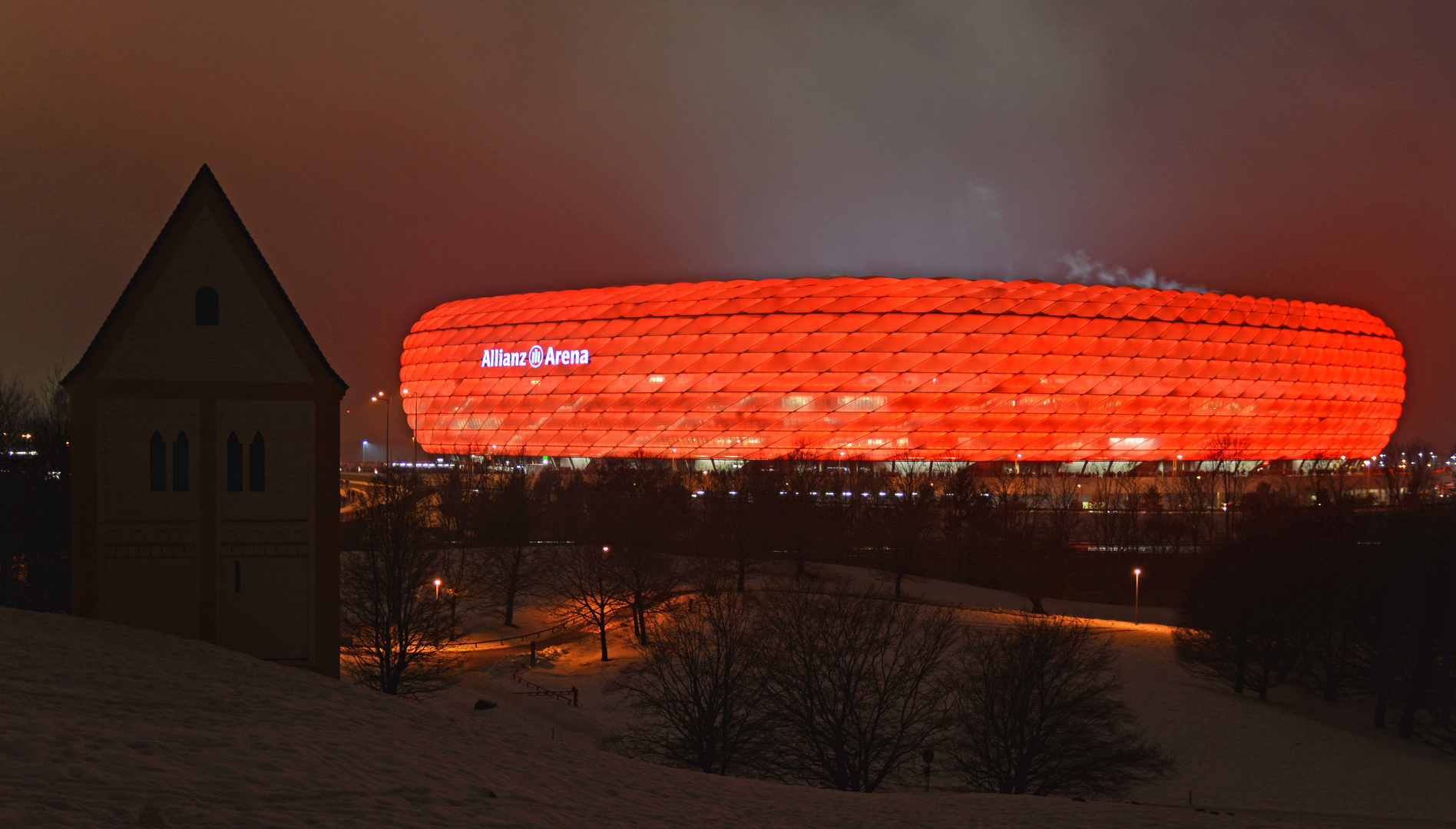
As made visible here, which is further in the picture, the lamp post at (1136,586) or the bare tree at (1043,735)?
the lamp post at (1136,586)

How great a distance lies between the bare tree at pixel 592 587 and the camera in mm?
33750

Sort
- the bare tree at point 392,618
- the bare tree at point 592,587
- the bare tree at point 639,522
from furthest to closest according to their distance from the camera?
the bare tree at point 639,522, the bare tree at point 592,587, the bare tree at point 392,618

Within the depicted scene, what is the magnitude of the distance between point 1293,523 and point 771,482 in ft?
91.4

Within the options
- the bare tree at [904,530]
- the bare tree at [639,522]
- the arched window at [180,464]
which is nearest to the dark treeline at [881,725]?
the arched window at [180,464]

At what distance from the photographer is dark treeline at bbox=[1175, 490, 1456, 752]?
22.8m

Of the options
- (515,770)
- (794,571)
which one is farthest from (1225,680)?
(515,770)

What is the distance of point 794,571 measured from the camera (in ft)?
141

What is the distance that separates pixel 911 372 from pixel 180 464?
2428 inches

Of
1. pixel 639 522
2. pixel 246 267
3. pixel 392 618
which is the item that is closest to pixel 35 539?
pixel 392 618

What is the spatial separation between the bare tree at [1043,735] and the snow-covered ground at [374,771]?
44.3 inches

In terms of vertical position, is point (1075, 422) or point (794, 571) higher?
point (1075, 422)

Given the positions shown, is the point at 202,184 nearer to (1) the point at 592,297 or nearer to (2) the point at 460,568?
(2) the point at 460,568

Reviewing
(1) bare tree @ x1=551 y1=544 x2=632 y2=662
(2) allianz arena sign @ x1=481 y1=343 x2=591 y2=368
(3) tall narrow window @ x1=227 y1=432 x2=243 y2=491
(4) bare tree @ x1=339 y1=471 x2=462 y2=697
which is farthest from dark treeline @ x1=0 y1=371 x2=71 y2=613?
(2) allianz arena sign @ x1=481 y1=343 x2=591 y2=368

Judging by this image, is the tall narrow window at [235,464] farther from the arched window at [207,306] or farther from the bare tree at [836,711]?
the bare tree at [836,711]
